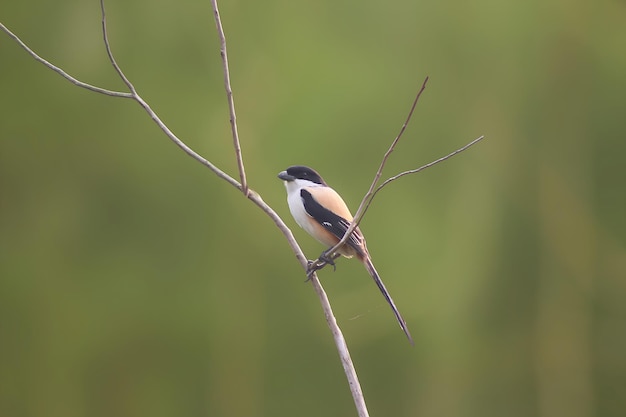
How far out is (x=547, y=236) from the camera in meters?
2.96

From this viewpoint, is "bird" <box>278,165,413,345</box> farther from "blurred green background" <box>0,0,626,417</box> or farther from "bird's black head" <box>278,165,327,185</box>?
"blurred green background" <box>0,0,626,417</box>

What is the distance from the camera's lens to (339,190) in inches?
112

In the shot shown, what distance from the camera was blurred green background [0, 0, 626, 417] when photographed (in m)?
2.81

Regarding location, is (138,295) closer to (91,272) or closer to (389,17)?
(91,272)

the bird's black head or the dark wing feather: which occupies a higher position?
the bird's black head

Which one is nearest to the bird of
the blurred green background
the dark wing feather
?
the dark wing feather

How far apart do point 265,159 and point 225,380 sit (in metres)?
0.93

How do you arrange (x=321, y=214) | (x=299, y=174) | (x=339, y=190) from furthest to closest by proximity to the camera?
(x=339, y=190) < (x=299, y=174) < (x=321, y=214)

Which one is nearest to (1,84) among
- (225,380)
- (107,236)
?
(107,236)

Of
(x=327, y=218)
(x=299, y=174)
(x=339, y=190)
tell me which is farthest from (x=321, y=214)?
(x=339, y=190)

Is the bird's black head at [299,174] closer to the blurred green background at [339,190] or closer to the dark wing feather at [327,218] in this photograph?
the dark wing feather at [327,218]

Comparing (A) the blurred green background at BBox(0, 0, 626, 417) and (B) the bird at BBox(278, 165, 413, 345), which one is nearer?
(B) the bird at BBox(278, 165, 413, 345)

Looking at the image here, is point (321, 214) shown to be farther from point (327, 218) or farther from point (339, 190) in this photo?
point (339, 190)

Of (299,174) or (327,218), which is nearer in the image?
(327,218)
